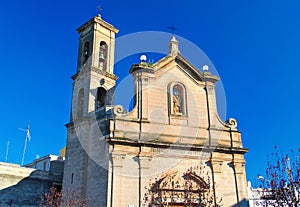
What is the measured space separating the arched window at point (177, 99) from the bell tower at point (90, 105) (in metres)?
3.63

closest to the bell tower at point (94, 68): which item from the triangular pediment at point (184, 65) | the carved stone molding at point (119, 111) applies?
the carved stone molding at point (119, 111)

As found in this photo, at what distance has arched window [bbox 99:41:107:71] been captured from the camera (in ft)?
72.2

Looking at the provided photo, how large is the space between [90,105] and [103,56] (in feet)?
13.8

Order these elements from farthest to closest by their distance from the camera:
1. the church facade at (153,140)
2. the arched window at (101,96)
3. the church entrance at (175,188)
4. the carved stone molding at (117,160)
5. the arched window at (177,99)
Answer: the arched window at (101,96), the arched window at (177,99), the church facade at (153,140), the carved stone molding at (117,160), the church entrance at (175,188)

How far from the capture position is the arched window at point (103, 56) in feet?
72.2

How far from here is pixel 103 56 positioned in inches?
875

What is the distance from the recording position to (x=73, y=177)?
1827cm

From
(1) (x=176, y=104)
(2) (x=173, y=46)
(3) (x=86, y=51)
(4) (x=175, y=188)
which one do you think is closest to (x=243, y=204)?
(4) (x=175, y=188)

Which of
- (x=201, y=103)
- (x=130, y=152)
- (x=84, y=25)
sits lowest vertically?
(x=130, y=152)

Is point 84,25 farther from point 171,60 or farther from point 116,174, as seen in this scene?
point 116,174

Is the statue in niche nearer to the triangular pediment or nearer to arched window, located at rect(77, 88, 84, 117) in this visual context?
the triangular pediment

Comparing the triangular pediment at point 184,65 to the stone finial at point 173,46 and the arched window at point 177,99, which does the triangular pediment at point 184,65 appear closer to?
the stone finial at point 173,46

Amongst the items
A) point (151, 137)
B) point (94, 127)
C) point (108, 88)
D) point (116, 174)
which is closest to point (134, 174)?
point (116, 174)

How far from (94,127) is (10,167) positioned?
19.4 feet
